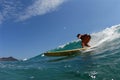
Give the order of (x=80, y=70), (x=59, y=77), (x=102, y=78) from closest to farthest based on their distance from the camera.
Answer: (x=102, y=78), (x=59, y=77), (x=80, y=70)

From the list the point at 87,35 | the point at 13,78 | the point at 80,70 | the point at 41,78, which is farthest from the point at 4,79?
A: the point at 87,35

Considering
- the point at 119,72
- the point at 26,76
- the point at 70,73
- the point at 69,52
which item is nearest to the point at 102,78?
the point at 119,72

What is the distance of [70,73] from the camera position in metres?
13.8

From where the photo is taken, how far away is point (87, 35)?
928 inches

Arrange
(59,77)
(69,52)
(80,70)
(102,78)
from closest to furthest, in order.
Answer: (102,78), (59,77), (80,70), (69,52)

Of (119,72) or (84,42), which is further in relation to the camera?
(84,42)

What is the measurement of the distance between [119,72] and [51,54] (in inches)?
456

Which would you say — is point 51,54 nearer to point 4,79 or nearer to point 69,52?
point 69,52

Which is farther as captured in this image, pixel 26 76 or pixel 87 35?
pixel 87 35

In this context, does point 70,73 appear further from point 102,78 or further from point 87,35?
point 87,35

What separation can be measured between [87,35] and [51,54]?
13.0 ft

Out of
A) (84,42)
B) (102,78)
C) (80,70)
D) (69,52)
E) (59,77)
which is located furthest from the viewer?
(84,42)

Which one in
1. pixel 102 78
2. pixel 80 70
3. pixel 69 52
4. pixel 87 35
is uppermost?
pixel 87 35

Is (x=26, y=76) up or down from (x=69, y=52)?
down
